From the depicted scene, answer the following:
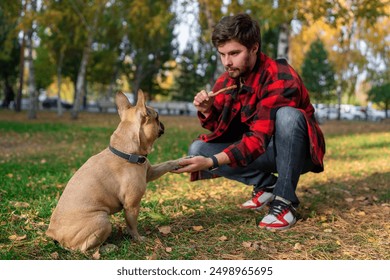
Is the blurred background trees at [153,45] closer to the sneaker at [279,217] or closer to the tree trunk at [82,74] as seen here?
the tree trunk at [82,74]

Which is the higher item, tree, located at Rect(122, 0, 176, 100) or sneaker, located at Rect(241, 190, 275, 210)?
tree, located at Rect(122, 0, 176, 100)

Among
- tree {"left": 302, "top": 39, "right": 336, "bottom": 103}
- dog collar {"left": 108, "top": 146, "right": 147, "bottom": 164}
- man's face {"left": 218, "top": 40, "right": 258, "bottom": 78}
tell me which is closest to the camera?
dog collar {"left": 108, "top": 146, "right": 147, "bottom": 164}

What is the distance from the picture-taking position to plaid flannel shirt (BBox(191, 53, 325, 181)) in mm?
3979

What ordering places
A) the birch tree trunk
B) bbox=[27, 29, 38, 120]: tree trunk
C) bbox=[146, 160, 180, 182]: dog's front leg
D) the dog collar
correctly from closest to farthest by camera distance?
the dog collar < bbox=[146, 160, 180, 182]: dog's front leg < the birch tree trunk < bbox=[27, 29, 38, 120]: tree trunk

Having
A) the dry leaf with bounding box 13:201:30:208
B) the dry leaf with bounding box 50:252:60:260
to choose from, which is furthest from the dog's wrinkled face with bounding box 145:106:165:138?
the dry leaf with bounding box 13:201:30:208

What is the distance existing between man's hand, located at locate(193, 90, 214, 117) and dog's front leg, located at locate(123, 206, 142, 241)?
1313 mm

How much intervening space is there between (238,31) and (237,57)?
0.83 feet

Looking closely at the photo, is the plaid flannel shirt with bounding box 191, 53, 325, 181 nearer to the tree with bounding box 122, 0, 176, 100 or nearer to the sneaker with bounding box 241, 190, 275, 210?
the sneaker with bounding box 241, 190, 275, 210

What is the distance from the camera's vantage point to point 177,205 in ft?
16.6

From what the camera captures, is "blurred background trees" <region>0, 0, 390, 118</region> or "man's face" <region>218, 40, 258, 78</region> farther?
"blurred background trees" <region>0, 0, 390, 118</region>

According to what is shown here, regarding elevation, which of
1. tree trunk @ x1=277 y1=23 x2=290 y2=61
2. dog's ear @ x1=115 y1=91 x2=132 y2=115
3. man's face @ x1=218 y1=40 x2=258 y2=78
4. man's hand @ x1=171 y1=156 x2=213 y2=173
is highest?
tree trunk @ x1=277 y1=23 x2=290 y2=61

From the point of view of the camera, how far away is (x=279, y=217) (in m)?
4.16

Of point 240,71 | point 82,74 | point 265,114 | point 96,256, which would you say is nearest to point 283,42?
point 82,74
